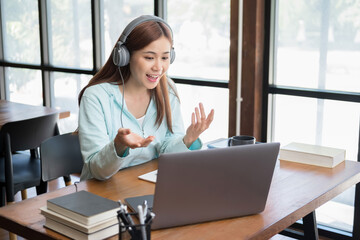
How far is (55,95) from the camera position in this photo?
4500 mm

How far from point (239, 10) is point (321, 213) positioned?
129cm

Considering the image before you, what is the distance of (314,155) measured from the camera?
6.26 feet

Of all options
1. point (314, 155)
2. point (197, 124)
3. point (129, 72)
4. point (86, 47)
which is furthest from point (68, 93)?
point (314, 155)

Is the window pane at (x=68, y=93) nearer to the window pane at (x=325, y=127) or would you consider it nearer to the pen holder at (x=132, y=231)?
the window pane at (x=325, y=127)

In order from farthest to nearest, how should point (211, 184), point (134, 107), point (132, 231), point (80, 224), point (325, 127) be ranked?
point (325, 127) → point (134, 107) → point (211, 184) → point (80, 224) → point (132, 231)

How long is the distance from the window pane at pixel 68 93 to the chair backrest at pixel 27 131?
4.68 feet

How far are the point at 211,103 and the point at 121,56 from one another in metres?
1.49

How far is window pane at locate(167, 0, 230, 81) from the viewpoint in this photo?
10.4 feet

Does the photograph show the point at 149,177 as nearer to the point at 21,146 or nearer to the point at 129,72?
the point at 129,72

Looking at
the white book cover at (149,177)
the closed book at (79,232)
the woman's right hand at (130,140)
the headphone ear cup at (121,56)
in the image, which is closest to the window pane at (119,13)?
the headphone ear cup at (121,56)

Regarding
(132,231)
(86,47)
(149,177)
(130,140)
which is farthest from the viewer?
(86,47)

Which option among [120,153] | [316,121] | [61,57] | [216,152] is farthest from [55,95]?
[216,152]

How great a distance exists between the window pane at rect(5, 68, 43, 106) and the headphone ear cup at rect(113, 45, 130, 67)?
2.86m

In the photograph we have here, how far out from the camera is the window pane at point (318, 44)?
2.66m
